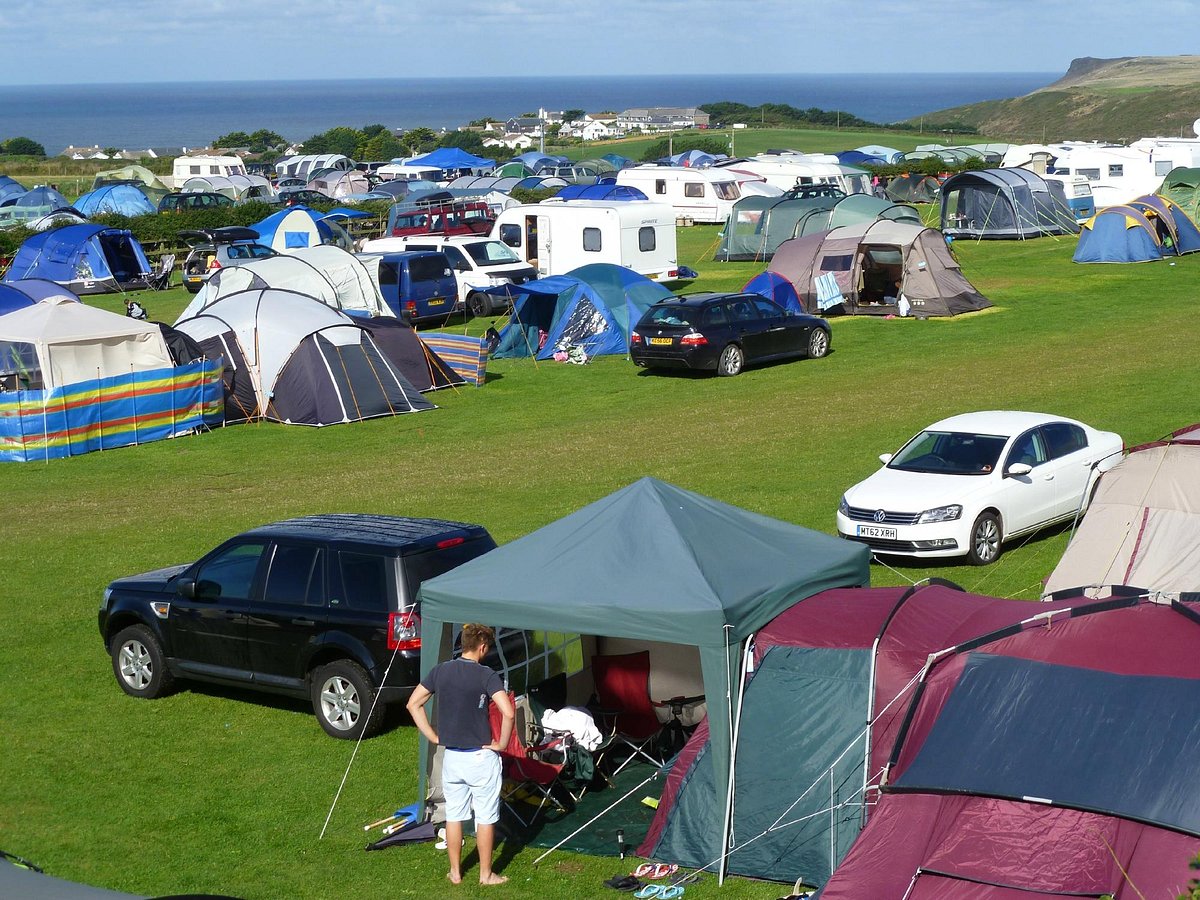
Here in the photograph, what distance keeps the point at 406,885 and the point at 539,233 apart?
2963 centimetres

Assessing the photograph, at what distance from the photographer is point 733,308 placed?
1080 inches

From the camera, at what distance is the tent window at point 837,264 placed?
107 ft

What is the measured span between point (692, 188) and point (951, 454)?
134ft

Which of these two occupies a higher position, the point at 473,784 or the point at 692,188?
the point at 692,188

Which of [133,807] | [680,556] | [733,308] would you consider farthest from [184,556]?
[733,308]

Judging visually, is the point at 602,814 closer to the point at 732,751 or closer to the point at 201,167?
the point at 732,751

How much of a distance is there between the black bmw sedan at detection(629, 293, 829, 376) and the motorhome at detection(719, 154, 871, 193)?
28.4m

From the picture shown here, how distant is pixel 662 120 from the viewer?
15175cm

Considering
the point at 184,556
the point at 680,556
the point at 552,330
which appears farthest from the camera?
the point at 552,330

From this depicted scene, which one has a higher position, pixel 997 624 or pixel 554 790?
pixel 997 624

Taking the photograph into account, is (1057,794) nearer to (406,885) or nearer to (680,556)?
(680,556)

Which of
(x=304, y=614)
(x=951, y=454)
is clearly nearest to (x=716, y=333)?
(x=951, y=454)

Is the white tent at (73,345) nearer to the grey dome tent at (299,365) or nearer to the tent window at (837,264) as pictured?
the grey dome tent at (299,365)

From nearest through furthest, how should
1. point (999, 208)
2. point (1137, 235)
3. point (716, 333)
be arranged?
point (716, 333)
point (1137, 235)
point (999, 208)
